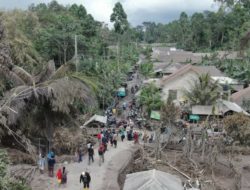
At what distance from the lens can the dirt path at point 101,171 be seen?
1770 centimetres

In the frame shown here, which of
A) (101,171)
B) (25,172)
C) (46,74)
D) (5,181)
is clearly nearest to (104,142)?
(101,171)

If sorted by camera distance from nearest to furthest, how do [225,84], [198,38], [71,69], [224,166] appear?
[71,69] → [224,166] → [225,84] → [198,38]

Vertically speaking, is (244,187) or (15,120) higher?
(15,120)

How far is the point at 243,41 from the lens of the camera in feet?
62.7

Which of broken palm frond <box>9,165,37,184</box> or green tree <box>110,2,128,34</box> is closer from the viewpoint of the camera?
broken palm frond <box>9,165,37,184</box>

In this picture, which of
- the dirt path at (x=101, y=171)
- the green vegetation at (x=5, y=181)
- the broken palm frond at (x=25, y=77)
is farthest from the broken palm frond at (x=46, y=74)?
the green vegetation at (x=5, y=181)

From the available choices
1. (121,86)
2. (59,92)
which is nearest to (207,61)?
(121,86)

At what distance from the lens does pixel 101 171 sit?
20.3 m

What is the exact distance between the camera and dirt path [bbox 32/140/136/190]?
17703 millimetres

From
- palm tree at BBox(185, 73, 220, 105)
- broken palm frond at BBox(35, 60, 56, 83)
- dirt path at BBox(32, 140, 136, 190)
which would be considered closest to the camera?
dirt path at BBox(32, 140, 136, 190)

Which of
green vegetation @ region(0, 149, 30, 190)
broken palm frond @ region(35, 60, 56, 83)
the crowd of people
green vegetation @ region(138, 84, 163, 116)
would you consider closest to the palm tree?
green vegetation @ region(138, 84, 163, 116)

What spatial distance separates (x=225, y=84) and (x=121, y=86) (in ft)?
47.0

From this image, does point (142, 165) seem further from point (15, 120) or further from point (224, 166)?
point (15, 120)

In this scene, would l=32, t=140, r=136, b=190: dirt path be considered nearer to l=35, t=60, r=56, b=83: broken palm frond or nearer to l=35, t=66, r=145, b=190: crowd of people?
l=35, t=66, r=145, b=190: crowd of people
